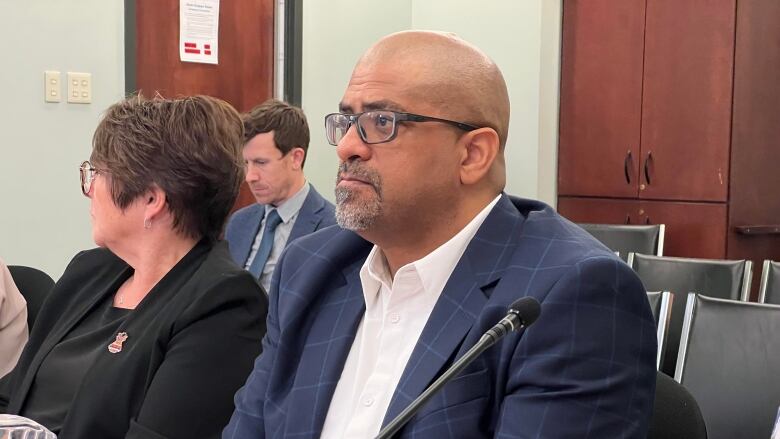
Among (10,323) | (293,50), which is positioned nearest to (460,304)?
(10,323)

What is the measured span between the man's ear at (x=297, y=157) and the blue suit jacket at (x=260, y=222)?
0.42ft

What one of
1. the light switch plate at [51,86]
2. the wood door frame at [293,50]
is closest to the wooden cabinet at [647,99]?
the wood door frame at [293,50]

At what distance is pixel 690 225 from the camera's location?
4668 mm

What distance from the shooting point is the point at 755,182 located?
461 cm

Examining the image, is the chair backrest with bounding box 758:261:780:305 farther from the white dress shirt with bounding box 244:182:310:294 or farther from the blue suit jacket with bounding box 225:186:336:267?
the white dress shirt with bounding box 244:182:310:294

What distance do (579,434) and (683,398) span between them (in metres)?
0.33

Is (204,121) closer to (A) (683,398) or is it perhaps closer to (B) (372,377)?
(B) (372,377)

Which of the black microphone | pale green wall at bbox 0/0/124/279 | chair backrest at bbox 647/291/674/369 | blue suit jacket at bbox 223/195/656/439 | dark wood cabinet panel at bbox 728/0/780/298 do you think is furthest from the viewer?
dark wood cabinet panel at bbox 728/0/780/298

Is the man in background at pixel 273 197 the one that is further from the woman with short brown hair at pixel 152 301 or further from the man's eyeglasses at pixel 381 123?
the man's eyeglasses at pixel 381 123

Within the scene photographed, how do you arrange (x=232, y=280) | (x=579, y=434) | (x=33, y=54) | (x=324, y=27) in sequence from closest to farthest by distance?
(x=579, y=434) < (x=232, y=280) < (x=33, y=54) < (x=324, y=27)

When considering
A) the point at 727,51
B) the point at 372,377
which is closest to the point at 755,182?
the point at 727,51

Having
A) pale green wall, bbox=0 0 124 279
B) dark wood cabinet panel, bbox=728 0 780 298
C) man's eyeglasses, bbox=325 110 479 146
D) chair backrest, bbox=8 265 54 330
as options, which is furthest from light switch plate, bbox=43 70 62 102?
man's eyeglasses, bbox=325 110 479 146

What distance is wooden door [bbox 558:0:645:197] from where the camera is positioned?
482 cm

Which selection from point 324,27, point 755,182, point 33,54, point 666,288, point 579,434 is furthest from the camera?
point 324,27
